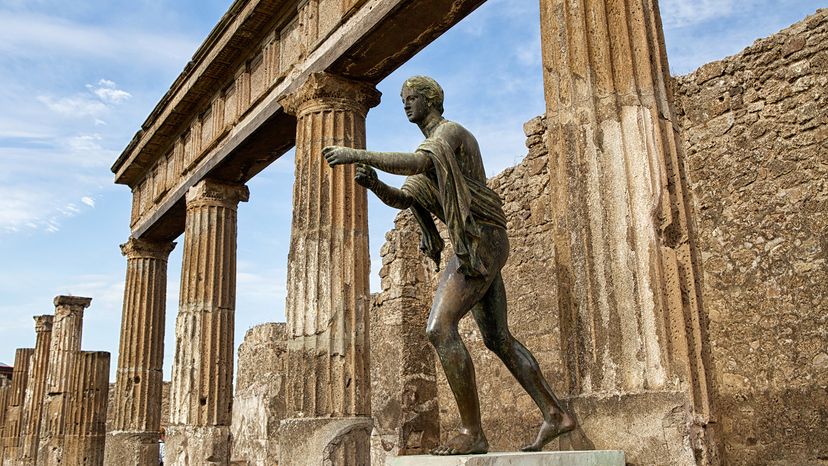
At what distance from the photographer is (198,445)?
9930 mm

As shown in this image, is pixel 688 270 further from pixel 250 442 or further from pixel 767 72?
pixel 250 442

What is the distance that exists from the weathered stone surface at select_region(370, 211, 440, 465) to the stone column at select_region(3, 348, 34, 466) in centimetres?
1343

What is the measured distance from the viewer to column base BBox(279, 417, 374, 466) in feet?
22.3

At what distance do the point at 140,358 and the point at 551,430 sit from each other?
34.8 ft

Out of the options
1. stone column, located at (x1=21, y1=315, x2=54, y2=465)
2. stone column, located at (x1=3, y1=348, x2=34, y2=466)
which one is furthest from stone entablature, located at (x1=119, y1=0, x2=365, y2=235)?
stone column, located at (x1=3, y1=348, x2=34, y2=466)

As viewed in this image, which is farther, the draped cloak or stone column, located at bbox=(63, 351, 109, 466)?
stone column, located at bbox=(63, 351, 109, 466)

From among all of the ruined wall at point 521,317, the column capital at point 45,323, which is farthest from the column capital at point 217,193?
the column capital at point 45,323

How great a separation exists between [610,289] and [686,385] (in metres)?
0.66

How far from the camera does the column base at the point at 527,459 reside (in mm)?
3389

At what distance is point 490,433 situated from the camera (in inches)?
433

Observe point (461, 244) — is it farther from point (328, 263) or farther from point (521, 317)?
point (521, 317)

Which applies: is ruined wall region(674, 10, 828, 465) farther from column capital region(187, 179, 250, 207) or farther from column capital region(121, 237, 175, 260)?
column capital region(121, 237, 175, 260)

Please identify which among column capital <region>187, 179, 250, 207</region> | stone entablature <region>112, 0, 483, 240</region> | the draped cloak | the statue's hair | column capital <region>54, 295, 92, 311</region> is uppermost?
stone entablature <region>112, 0, 483, 240</region>

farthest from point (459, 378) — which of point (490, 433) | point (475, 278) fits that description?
point (490, 433)
